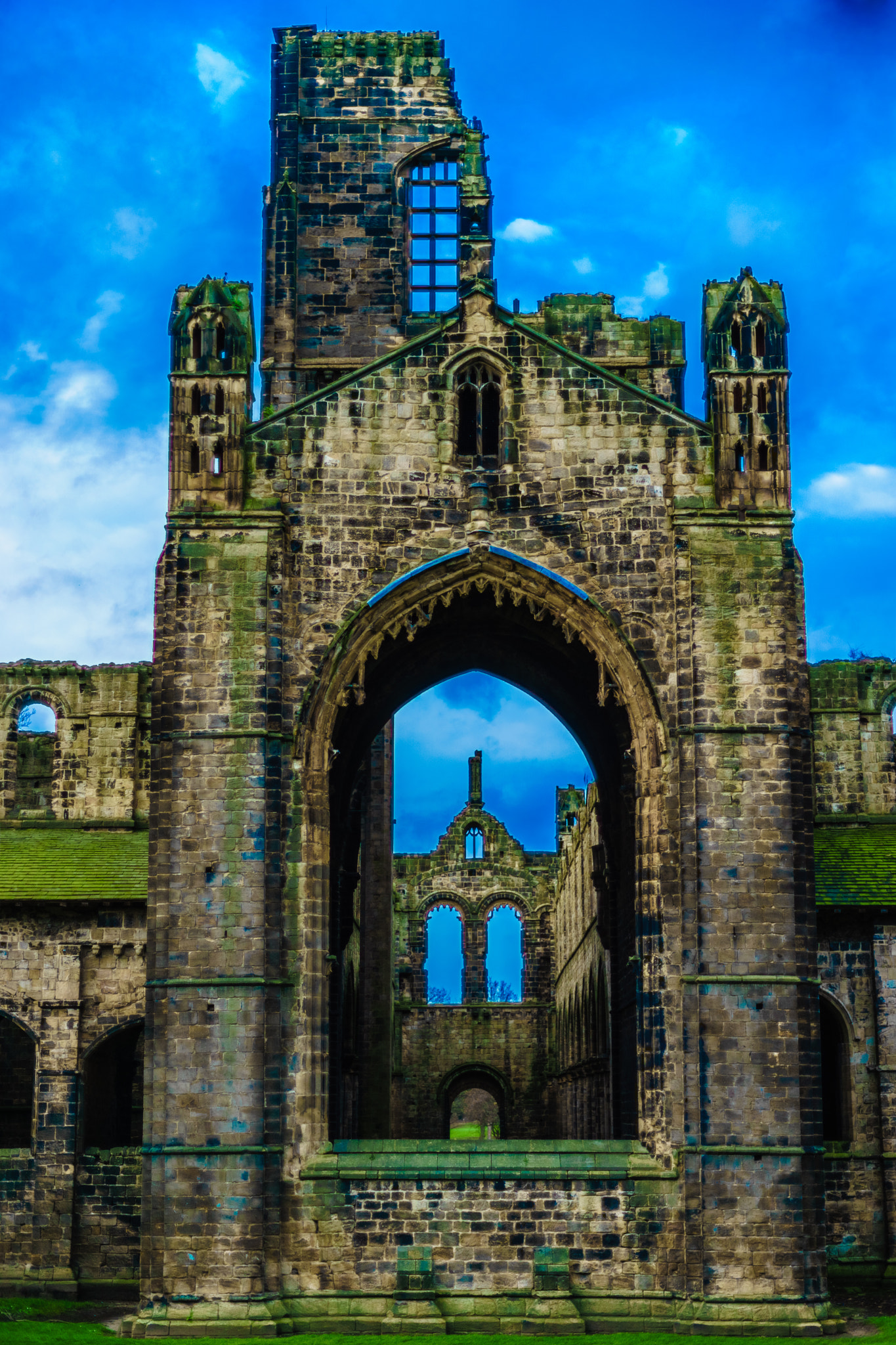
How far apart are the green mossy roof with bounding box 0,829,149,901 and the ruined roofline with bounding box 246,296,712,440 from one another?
9.55 meters

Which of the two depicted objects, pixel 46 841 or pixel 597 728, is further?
pixel 46 841

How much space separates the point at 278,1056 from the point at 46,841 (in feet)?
42.3

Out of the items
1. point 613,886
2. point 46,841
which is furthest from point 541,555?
point 46,841

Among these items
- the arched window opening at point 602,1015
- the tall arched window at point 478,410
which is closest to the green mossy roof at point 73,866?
the arched window opening at point 602,1015

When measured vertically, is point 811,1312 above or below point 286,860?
below

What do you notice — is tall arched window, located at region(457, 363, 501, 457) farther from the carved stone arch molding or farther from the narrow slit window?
the narrow slit window

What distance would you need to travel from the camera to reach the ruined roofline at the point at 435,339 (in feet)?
69.9

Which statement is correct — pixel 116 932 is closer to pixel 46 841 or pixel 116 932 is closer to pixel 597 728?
pixel 46 841

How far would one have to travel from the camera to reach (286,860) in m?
20.0

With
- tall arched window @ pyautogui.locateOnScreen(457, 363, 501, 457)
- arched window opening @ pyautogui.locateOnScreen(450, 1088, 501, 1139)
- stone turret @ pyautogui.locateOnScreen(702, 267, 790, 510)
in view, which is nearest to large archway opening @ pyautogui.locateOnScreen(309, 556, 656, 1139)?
tall arched window @ pyautogui.locateOnScreen(457, 363, 501, 457)

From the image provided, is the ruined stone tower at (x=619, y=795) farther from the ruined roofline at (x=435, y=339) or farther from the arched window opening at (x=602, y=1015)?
the arched window opening at (x=602, y=1015)

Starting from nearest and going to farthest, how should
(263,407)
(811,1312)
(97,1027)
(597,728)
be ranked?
(811,1312) → (597,728) → (97,1027) → (263,407)

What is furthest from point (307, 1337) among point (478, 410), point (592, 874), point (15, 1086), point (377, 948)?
point (377, 948)

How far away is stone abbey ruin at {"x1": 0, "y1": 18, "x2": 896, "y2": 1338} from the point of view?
18938 mm
